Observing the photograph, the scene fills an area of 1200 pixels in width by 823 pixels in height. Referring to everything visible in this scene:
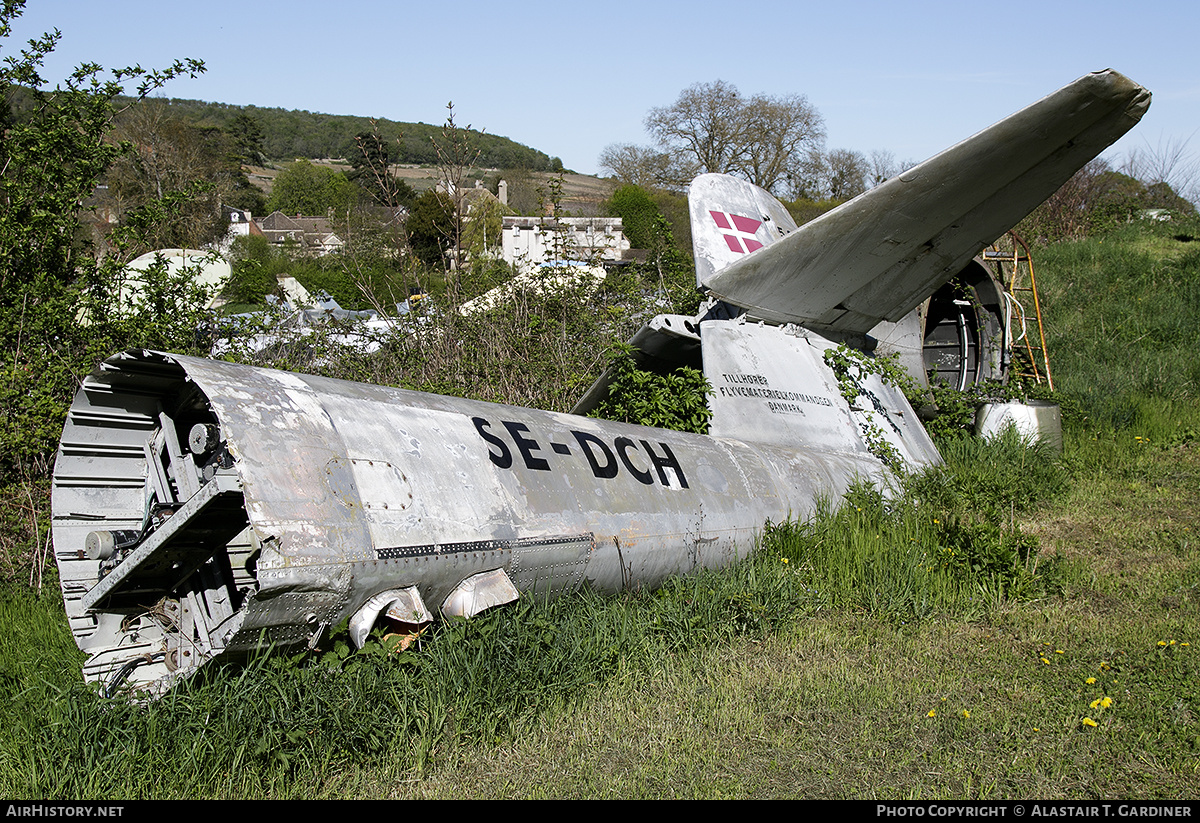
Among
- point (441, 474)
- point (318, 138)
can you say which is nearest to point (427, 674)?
point (441, 474)

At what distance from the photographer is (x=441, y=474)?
4324mm

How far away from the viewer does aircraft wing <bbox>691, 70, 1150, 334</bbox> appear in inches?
221

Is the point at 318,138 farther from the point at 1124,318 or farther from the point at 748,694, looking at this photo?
the point at 748,694

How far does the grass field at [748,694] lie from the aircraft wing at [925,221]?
5.94 feet

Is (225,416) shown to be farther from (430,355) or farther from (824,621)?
(430,355)

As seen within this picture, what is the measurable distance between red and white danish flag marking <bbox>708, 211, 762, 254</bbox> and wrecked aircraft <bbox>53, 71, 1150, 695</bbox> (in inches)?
56.7

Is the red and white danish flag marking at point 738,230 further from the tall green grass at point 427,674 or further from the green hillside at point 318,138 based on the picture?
the green hillside at point 318,138

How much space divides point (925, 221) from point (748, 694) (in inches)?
161

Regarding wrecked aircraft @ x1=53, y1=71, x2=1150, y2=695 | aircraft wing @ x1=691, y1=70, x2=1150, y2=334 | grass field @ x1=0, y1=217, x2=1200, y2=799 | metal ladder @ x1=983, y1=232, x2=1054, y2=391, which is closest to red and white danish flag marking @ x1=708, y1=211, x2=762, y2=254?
aircraft wing @ x1=691, y1=70, x2=1150, y2=334

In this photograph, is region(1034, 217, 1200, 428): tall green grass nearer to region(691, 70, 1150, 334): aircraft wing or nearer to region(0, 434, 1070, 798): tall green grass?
region(691, 70, 1150, 334): aircraft wing

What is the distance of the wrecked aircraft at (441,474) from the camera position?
149 inches

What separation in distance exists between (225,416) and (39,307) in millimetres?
3971

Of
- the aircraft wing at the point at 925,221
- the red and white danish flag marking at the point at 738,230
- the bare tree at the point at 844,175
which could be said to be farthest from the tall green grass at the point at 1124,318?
the bare tree at the point at 844,175

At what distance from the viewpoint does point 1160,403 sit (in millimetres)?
9508
